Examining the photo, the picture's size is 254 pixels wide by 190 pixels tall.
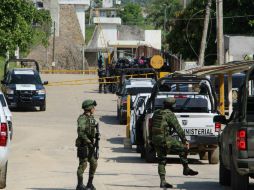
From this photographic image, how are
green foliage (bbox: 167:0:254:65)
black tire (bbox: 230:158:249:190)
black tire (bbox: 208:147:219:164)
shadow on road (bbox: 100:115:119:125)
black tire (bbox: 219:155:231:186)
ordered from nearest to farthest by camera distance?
1. black tire (bbox: 230:158:249:190)
2. black tire (bbox: 219:155:231:186)
3. black tire (bbox: 208:147:219:164)
4. shadow on road (bbox: 100:115:119:125)
5. green foliage (bbox: 167:0:254:65)

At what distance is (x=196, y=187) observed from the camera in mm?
17531

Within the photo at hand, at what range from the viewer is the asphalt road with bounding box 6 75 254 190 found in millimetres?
18234

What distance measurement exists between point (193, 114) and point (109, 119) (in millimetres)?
20123

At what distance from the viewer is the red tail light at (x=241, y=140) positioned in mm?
14361

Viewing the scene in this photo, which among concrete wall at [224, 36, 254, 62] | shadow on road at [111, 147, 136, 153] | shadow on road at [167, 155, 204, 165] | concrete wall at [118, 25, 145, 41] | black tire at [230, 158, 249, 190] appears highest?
concrete wall at [118, 25, 145, 41]

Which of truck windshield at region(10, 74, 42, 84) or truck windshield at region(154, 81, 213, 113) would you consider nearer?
truck windshield at region(154, 81, 213, 113)

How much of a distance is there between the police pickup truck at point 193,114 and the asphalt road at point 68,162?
0.42 m

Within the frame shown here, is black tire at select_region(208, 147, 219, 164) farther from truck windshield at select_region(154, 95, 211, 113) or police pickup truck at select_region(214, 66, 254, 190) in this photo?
police pickup truck at select_region(214, 66, 254, 190)

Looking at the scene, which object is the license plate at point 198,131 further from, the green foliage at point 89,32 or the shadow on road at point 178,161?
the green foliage at point 89,32

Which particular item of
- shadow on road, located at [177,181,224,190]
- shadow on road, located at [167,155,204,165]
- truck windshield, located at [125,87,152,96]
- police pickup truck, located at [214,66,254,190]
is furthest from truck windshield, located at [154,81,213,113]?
truck windshield, located at [125,87,152,96]

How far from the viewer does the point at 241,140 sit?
14414mm

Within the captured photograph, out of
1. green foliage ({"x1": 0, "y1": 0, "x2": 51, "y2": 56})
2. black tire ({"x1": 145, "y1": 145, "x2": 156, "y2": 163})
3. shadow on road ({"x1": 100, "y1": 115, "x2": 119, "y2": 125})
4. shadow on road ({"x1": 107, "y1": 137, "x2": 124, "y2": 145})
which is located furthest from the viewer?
green foliage ({"x1": 0, "y1": 0, "x2": 51, "y2": 56})

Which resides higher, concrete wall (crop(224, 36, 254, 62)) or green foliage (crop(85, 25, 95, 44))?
green foliage (crop(85, 25, 95, 44))

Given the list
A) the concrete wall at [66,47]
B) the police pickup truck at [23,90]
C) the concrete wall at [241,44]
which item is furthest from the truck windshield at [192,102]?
the concrete wall at [66,47]
